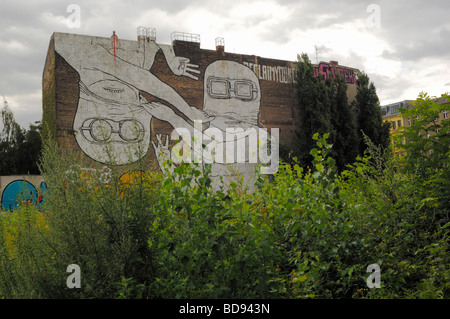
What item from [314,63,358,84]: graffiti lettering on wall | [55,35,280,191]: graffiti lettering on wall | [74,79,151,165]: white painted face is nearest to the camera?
[74,79,151,165]: white painted face

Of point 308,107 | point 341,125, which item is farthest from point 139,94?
point 341,125

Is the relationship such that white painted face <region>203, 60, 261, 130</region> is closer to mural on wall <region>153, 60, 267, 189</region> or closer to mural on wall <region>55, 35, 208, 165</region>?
mural on wall <region>153, 60, 267, 189</region>

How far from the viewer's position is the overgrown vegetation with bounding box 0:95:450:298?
10.5ft

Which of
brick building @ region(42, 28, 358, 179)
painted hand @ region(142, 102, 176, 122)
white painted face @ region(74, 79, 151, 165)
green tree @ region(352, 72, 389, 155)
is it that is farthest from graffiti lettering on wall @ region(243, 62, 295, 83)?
white painted face @ region(74, 79, 151, 165)

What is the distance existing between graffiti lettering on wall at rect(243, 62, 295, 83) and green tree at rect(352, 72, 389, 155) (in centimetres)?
519

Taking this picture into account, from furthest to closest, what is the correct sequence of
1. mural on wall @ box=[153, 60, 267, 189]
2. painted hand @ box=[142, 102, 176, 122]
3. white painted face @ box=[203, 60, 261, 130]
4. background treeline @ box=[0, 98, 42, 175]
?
1. background treeline @ box=[0, 98, 42, 175]
2. white painted face @ box=[203, 60, 261, 130]
3. mural on wall @ box=[153, 60, 267, 189]
4. painted hand @ box=[142, 102, 176, 122]

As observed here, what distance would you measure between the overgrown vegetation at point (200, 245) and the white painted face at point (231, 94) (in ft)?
62.8

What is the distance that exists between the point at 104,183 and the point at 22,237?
0.86 metres

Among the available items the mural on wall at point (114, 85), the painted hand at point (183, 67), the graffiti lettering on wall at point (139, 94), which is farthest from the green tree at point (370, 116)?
the mural on wall at point (114, 85)

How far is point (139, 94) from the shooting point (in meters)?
21.1

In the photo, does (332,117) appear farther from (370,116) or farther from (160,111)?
(160,111)

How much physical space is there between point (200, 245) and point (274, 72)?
2319 centimetres

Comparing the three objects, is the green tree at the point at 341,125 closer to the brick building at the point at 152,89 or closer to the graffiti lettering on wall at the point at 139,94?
the brick building at the point at 152,89
